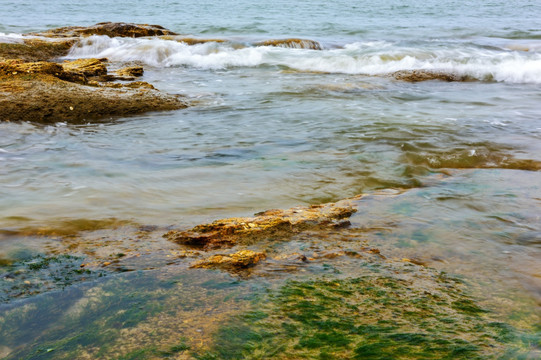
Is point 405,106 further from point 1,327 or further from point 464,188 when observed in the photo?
point 1,327

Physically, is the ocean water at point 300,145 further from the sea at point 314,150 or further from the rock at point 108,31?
the rock at point 108,31

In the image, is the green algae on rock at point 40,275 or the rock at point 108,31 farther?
the rock at point 108,31

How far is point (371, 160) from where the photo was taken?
5527 millimetres

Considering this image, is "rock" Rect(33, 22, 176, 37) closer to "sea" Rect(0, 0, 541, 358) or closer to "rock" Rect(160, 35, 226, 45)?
"rock" Rect(160, 35, 226, 45)

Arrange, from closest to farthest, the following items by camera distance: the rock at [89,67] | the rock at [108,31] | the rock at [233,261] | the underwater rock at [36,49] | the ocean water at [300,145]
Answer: the rock at [233,261] → the ocean water at [300,145] → the rock at [89,67] → the underwater rock at [36,49] → the rock at [108,31]

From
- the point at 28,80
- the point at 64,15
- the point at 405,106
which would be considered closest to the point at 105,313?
the point at 28,80

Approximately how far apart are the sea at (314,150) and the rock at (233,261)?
0.85 meters

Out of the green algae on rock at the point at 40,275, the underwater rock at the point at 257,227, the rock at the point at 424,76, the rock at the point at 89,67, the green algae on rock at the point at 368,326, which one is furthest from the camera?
the rock at the point at 424,76

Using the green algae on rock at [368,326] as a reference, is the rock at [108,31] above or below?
above

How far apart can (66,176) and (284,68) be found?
28.2ft

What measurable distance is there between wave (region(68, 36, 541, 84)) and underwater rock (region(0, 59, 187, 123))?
5.39 metres

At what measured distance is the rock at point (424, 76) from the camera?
11212 mm

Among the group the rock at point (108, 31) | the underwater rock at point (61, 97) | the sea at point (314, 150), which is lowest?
the sea at point (314, 150)

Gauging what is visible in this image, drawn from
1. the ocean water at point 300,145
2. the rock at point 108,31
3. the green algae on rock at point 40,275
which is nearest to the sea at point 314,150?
the ocean water at point 300,145
